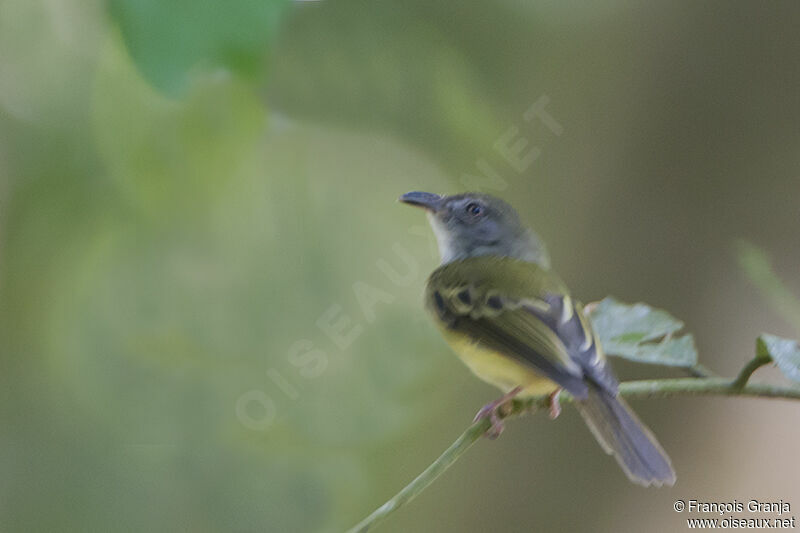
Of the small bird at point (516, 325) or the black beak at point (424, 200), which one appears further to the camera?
the black beak at point (424, 200)

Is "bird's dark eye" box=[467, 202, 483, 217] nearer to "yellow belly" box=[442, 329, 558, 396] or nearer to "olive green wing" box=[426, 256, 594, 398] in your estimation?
"olive green wing" box=[426, 256, 594, 398]

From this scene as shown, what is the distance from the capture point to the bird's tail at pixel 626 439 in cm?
67

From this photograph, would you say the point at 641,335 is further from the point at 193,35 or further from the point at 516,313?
the point at 193,35

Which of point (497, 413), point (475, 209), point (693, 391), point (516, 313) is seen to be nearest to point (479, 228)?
point (475, 209)

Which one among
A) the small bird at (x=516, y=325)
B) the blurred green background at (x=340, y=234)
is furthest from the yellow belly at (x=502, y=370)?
the blurred green background at (x=340, y=234)

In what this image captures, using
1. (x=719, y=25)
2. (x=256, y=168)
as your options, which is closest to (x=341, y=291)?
(x=256, y=168)

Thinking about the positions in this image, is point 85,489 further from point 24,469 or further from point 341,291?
point 341,291

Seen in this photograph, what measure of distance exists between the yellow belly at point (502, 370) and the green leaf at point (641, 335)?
0.07 metres

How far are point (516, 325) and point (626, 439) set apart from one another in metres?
0.15

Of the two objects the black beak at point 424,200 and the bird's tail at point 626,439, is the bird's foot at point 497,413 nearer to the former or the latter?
the bird's tail at point 626,439

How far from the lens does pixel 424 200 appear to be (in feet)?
3.01

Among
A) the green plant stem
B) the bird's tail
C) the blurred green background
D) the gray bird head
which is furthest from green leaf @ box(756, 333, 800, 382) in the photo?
the blurred green background

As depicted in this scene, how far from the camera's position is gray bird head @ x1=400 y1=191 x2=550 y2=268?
93 centimetres

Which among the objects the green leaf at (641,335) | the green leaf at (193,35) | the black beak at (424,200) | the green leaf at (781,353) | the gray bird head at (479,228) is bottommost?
the green leaf at (781,353)
